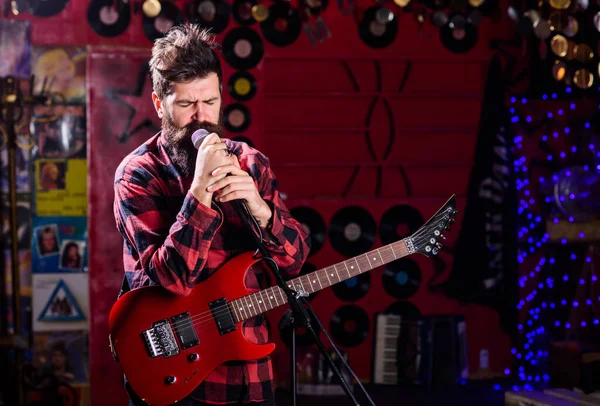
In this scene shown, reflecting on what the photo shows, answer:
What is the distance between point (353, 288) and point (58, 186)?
85.4 inches

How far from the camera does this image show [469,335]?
17.1 feet

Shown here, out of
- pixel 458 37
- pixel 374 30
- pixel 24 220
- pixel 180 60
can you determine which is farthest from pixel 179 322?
pixel 458 37

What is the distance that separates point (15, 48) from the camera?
183 inches

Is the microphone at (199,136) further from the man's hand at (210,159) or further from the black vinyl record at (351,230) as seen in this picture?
the black vinyl record at (351,230)

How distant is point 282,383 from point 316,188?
1.41 m

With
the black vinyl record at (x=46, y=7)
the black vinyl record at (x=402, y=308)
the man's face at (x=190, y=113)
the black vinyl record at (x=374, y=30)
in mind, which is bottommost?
the black vinyl record at (x=402, y=308)

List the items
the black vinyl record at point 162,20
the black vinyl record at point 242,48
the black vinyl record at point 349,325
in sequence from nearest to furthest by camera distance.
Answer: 1. the black vinyl record at point 162,20
2. the black vinyl record at point 242,48
3. the black vinyl record at point 349,325

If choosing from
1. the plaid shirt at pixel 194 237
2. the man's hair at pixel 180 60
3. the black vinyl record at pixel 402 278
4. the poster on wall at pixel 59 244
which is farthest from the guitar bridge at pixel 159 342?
the black vinyl record at pixel 402 278

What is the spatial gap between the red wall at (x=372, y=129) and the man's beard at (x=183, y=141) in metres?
3.00

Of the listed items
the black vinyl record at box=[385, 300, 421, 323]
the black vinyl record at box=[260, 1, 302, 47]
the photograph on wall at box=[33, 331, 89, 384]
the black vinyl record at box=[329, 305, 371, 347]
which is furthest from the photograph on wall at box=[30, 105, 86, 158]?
the black vinyl record at box=[385, 300, 421, 323]

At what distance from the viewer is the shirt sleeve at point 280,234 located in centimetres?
186

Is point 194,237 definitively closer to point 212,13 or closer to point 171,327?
point 171,327

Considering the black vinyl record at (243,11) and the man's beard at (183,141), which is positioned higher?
the black vinyl record at (243,11)

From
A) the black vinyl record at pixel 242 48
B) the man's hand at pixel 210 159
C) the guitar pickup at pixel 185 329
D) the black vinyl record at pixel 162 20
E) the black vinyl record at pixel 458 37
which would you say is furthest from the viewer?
the black vinyl record at pixel 458 37
